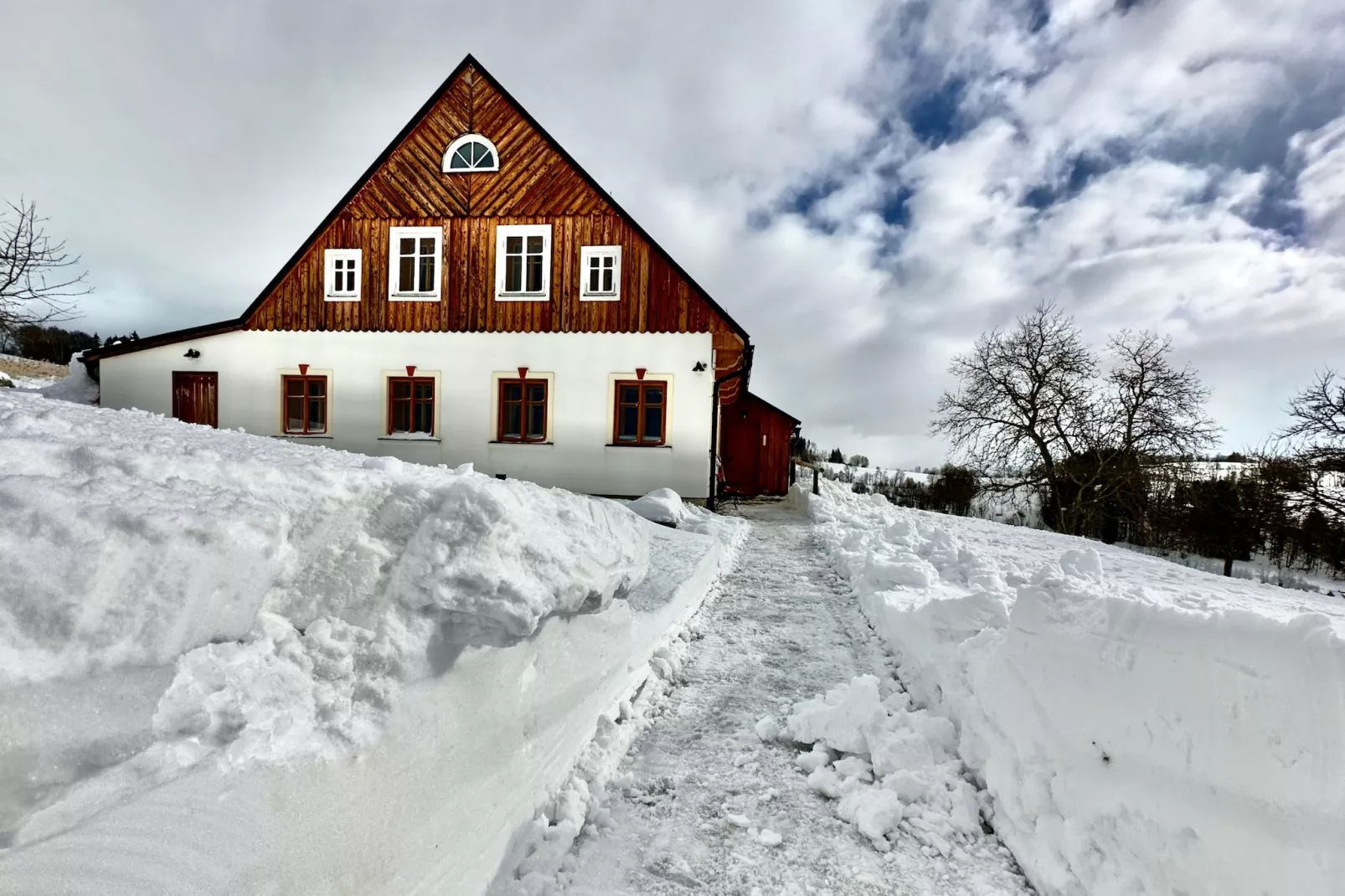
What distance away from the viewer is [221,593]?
64.2 inches

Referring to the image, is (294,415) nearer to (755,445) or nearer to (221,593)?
(755,445)

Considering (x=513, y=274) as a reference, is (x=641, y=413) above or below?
below

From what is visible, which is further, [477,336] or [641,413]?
[477,336]

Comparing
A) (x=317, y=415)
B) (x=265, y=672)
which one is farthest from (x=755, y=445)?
(x=265, y=672)

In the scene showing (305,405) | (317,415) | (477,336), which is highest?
(477,336)

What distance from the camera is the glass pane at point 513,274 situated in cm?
1309

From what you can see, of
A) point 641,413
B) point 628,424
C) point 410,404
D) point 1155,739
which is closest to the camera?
point 1155,739

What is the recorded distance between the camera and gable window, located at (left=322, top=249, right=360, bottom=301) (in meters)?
13.5

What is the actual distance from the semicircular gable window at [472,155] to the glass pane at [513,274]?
2276 mm

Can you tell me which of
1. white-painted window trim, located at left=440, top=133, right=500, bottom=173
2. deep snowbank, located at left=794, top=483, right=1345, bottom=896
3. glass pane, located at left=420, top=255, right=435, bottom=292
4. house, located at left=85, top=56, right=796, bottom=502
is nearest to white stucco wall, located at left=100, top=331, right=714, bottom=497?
house, located at left=85, top=56, right=796, bottom=502

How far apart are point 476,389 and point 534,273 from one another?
3.18 metres

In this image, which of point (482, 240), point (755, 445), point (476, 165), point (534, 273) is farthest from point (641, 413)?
point (755, 445)

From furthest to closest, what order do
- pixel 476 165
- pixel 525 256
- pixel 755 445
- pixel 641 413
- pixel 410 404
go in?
pixel 755 445 < pixel 410 404 < pixel 476 165 < pixel 525 256 < pixel 641 413

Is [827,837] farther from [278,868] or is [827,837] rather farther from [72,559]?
[72,559]
